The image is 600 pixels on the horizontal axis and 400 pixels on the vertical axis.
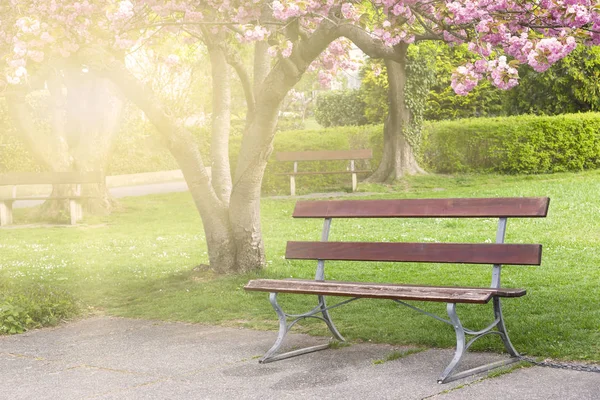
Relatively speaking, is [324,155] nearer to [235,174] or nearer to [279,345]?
[235,174]

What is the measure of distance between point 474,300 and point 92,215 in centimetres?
1463

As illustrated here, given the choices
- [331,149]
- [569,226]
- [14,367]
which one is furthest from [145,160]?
[14,367]

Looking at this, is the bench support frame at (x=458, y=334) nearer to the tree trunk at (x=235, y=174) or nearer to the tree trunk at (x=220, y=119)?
the tree trunk at (x=235, y=174)

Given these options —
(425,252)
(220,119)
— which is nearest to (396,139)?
(220,119)

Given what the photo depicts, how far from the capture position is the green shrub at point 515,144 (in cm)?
2141

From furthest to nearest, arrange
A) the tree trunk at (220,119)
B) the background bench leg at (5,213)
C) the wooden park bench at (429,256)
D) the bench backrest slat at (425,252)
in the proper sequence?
the background bench leg at (5,213) → the tree trunk at (220,119) → the bench backrest slat at (425,252) → the wooden park bench at (429,256)

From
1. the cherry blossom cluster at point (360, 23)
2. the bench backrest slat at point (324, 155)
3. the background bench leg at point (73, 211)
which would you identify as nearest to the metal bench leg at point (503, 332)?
the cherry blossom cluster at point (360, 23)

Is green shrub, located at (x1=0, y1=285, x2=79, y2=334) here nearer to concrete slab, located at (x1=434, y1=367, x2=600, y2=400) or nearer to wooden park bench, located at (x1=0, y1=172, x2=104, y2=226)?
concrete slab, located at (x1=434, y1=367, x2=600, y2=400)

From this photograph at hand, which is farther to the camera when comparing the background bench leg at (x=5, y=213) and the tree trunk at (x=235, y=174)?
the background bench leg at (x=5, y=213)

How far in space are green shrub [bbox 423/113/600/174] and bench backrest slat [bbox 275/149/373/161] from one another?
92.9 inches

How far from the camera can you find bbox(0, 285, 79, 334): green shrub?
7.91m

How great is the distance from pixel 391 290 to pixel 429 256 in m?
0.53

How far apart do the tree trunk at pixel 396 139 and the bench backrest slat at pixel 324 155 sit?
2.73 ft

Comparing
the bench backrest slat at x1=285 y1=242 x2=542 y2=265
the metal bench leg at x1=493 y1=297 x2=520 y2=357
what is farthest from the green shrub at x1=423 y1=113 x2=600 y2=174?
the metal bench leg at x1=493 y1=297 x2=520 y2=357
